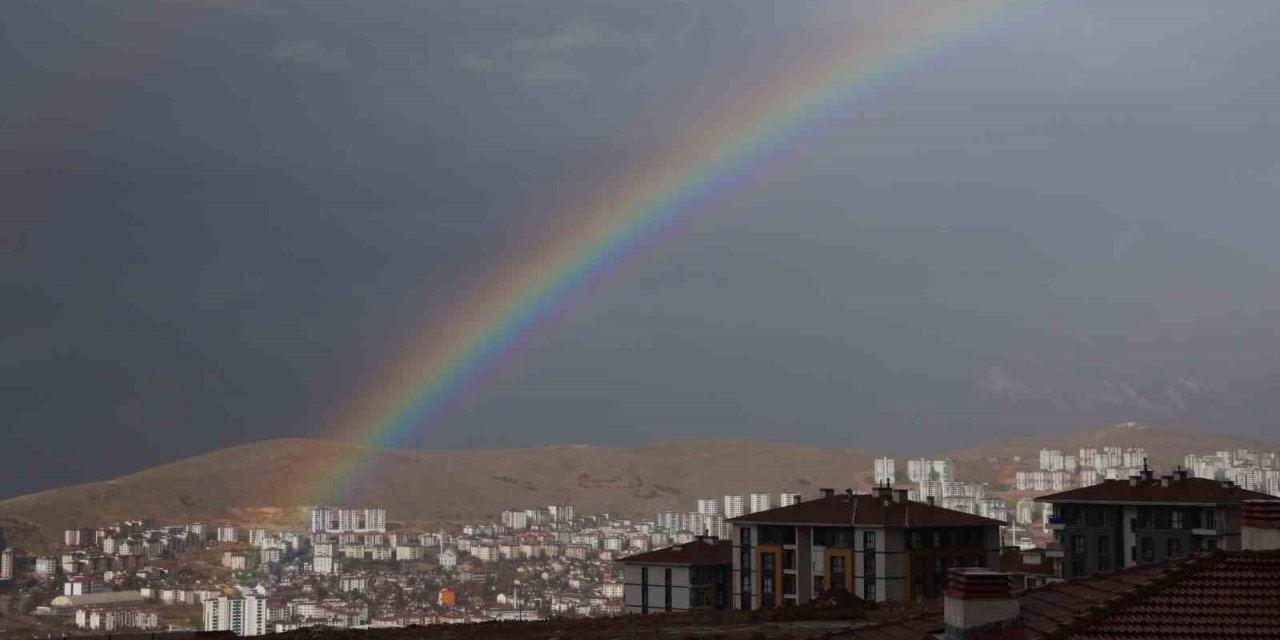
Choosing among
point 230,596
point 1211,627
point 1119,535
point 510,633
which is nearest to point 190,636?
point 510,633

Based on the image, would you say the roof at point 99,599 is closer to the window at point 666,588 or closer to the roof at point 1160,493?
the window at point 666,588

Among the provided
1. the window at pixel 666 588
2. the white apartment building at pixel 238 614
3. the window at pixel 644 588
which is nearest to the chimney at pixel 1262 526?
the window at pixel 666 588

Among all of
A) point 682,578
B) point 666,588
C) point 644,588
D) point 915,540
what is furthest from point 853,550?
point 644,588

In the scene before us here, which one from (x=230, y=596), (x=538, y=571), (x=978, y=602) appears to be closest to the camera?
(x=978, y=602)

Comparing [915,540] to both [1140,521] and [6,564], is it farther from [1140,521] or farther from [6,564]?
[6,564]

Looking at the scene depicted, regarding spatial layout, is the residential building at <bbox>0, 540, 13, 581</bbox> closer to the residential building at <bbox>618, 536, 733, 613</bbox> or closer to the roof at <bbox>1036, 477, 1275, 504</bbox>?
the residential building at <bbox>618, 536, 733, 613</bbox>

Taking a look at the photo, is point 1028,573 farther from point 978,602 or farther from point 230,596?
point 230,596
